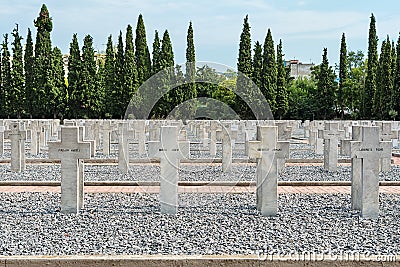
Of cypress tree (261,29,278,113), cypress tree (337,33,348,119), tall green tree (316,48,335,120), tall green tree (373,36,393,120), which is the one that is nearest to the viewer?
tall green tree (373,36,393,120)

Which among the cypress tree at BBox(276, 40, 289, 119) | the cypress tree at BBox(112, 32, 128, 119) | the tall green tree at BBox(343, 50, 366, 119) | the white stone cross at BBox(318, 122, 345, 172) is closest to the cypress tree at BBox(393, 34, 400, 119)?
the tall green tree at BBox(343, 50, 366, 119)

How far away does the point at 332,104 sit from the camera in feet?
145

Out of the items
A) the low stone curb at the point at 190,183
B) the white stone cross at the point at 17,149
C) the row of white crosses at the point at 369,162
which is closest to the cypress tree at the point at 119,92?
the white stone cross at the point at 17,149

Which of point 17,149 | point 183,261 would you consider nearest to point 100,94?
point 17,149

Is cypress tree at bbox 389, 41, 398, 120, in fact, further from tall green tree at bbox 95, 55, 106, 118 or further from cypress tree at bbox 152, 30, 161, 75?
tall green tree at bbox 95, 55, 106, 118

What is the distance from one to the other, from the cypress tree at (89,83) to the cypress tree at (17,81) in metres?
→ 4.14

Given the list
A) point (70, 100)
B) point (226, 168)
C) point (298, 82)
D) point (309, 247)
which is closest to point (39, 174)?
point (226, 168)

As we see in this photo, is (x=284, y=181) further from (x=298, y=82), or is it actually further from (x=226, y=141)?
(x=298, y=82)

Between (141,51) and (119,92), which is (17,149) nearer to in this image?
(119,92)

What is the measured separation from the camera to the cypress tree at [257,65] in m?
41.2

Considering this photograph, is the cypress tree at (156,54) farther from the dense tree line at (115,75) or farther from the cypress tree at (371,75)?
the cypress tree at (371,75)

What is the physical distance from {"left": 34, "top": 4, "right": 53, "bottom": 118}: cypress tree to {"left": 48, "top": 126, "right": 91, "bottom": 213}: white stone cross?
32.7 meters

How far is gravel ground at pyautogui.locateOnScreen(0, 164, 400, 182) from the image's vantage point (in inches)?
463

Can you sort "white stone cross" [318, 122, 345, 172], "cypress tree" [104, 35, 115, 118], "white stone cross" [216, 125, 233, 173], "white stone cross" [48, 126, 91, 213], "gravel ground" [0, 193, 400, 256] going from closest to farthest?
1. "gravel ground" [0, 193, 400, 256]
2. "white stone cross" [48, 126, 91, 213]
3. "white stone cross" [216, 125, 233, 173]
4. "white stone cross" [318, 122, 345, 172]
5. "cypress tree" [104, 35, 115, 118]
